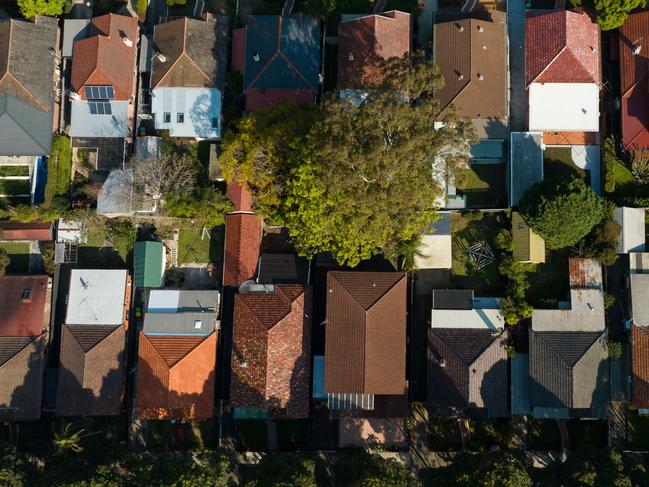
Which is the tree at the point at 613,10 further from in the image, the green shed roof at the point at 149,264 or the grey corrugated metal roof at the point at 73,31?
the grey corrugated metal roof at the point at 73,31

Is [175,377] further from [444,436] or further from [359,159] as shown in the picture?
[359,159]

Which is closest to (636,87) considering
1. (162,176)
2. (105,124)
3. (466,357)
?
(466,357)

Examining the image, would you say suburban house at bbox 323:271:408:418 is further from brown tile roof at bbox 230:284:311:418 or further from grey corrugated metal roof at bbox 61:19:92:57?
grey corrugated metal roof at bbox 61:19:92:57

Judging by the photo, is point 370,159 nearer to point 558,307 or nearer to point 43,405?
point 558,307

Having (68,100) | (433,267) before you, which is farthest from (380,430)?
(68,100)

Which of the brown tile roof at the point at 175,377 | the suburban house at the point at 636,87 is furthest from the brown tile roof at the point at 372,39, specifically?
the brown tile roof at the point at 175,377

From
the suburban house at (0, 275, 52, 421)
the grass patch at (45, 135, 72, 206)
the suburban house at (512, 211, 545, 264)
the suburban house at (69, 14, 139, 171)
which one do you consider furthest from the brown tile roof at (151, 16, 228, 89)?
the suburban house at (512, 211, 545, 264)
